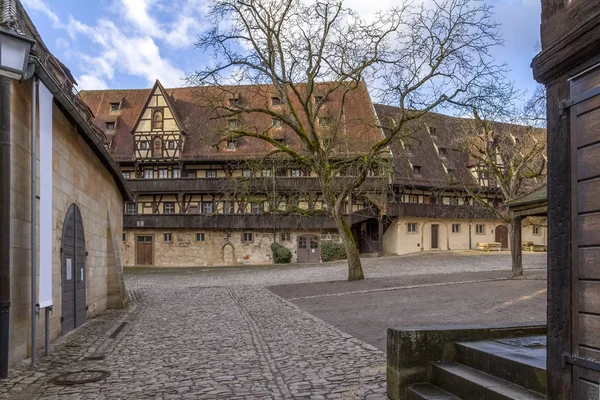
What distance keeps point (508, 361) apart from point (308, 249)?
3520 centimetres

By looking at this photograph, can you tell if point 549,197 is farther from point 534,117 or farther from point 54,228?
point 534,117

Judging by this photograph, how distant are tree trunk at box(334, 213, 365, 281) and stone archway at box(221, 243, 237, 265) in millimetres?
20331

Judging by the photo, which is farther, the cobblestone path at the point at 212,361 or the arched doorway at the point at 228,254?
the arched doorway at the point at 228,254

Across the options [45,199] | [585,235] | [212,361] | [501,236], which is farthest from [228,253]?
[585,235]

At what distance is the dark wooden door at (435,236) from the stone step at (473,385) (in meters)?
38.5

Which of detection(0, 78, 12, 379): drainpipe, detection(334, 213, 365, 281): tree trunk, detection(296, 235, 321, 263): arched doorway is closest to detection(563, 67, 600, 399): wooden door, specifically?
detection(0, 78, 12, 379): drainpipe

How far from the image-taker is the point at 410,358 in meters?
5.44

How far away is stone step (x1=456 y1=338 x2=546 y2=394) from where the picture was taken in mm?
4266

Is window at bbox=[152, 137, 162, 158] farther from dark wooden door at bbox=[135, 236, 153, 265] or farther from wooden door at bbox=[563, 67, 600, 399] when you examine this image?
wooden door at bbox=[563, 67, 600, 399]

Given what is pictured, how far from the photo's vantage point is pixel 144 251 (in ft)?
135

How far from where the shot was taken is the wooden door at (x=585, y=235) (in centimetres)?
323

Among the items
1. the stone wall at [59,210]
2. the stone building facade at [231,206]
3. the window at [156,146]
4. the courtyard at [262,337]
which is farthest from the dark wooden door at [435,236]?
the stone wall at [59,210]

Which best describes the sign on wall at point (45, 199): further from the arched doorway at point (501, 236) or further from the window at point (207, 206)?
the arched doorway at point (501, 236)

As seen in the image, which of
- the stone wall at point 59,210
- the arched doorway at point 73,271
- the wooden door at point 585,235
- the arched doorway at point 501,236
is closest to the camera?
the wooden door at point 585,235
